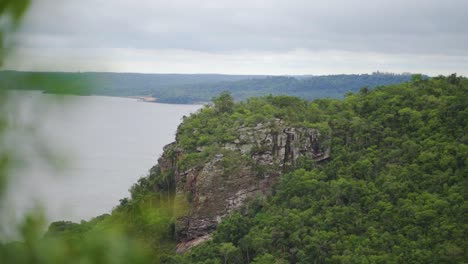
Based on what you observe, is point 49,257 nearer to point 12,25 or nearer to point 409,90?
point 12,25

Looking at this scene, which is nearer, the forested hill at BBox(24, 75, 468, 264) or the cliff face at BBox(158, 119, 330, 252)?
the forested hill at BBox(24, 75, 468, 264)

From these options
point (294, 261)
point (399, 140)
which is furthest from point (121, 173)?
point (399, 140)

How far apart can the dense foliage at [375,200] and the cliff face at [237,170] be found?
0.69 meters

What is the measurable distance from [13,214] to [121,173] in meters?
24.0

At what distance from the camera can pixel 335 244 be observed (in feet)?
58.2

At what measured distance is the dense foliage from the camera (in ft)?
56.7

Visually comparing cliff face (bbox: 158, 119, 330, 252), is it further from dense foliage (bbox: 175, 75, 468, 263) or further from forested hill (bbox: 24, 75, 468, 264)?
dense foliage (bbox: 175, 75, 468, 263)

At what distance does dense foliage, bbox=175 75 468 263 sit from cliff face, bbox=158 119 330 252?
69cm

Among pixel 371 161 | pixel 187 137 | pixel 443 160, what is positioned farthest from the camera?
pixel 187 137

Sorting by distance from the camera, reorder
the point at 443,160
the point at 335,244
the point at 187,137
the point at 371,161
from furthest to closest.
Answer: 1. the point at 187,137
2. the point at 371,161
3. the point at 443,160
4. the point at 335,244

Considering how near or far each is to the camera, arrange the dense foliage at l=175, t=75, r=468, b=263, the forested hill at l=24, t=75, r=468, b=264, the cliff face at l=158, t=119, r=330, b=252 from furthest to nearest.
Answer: the cliff face at l=158, t=119, r=330, b=252, the forested hill at l=24, t=75, r=468, b=264, the dense foliage at l=175, t=75, r=468, b=263

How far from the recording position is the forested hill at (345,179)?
17.5 metres

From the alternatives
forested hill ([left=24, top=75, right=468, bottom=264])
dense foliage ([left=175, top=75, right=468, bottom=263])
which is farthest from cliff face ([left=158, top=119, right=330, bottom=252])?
dense foliage ([left=175, top=75, right=468, bottom=263])

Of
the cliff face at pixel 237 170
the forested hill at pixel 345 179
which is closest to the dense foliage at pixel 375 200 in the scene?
the forested hill at pixel 345 179
